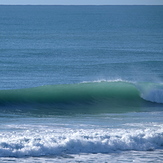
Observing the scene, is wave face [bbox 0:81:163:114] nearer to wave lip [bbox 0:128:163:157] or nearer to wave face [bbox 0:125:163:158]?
wave face [bbox 0:125:163:158]

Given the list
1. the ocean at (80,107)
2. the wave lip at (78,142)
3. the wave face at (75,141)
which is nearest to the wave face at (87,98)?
the ocean at (80,107)

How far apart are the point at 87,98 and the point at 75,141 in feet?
32.5

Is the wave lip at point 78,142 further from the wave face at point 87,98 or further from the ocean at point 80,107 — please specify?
the wave face at point 87,98

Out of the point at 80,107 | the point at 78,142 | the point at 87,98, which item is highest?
the point at 87,98

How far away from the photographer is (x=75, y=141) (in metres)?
14.4

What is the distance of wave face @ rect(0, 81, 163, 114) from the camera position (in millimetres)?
22172

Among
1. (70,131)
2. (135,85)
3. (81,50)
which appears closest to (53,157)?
(70,131)

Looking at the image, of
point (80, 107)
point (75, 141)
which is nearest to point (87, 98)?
point (80, 107)

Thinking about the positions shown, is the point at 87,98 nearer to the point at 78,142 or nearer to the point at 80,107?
the point at 80,107

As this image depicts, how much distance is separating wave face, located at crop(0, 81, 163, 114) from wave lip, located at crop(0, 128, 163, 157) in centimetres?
588

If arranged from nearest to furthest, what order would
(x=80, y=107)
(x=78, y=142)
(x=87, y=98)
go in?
1. (x=78, y=142)
2. (x=80, y=107)
3. (x=87, y=98)

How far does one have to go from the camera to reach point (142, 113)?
20188 millimetres

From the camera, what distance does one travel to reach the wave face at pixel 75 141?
13.8 meters

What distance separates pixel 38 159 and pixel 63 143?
3.71ft
